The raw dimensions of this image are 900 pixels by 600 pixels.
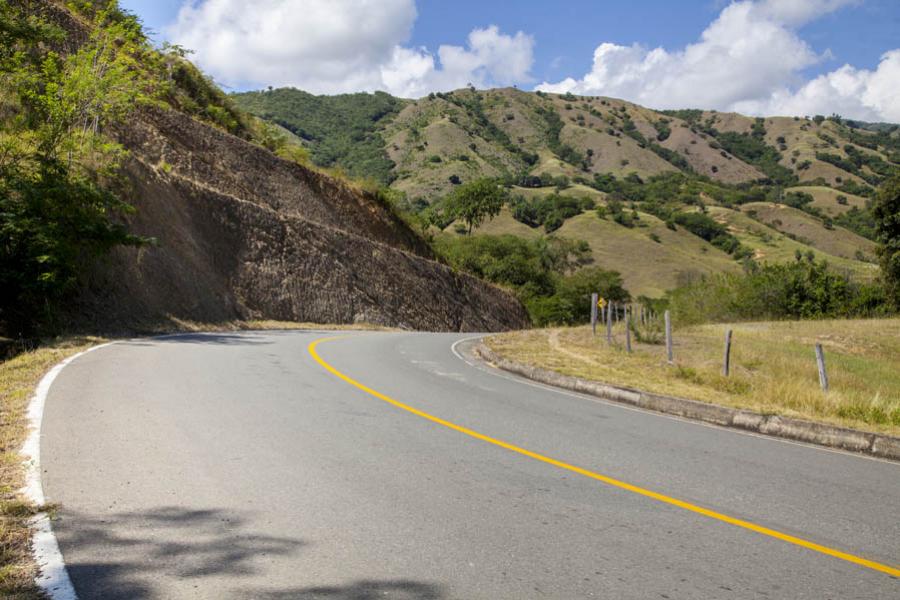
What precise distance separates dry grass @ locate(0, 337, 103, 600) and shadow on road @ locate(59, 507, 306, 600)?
0.69 feet

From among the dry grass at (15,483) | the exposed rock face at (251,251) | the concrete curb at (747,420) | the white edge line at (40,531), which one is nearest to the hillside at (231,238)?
the exposed rock face at (251,251)

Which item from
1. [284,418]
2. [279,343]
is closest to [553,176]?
[279,343]

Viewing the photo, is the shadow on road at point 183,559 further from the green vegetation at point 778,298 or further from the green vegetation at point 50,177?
the green vegetation at point 778,298

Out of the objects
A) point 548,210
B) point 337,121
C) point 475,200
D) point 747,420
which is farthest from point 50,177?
point 337,121

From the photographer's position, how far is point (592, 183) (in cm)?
16575

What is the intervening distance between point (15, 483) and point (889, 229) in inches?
1823

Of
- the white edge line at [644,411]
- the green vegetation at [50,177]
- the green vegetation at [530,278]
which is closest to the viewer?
the white edge line at [644,411]

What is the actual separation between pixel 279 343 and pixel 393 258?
22553 mm

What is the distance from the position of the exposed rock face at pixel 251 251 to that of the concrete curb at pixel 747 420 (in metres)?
13.6

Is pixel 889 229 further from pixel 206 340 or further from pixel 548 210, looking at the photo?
pixel 548 210

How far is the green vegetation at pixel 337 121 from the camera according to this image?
13838 centimetres

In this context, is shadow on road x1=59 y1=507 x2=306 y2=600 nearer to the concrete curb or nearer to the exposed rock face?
the concrete curb

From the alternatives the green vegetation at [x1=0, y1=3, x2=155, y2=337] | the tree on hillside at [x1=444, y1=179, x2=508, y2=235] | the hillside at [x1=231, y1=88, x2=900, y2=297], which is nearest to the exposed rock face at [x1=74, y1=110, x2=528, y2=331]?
the green vegetation at [x1=0, y1=3, x2=155, y2=337]

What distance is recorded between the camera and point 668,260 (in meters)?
112
